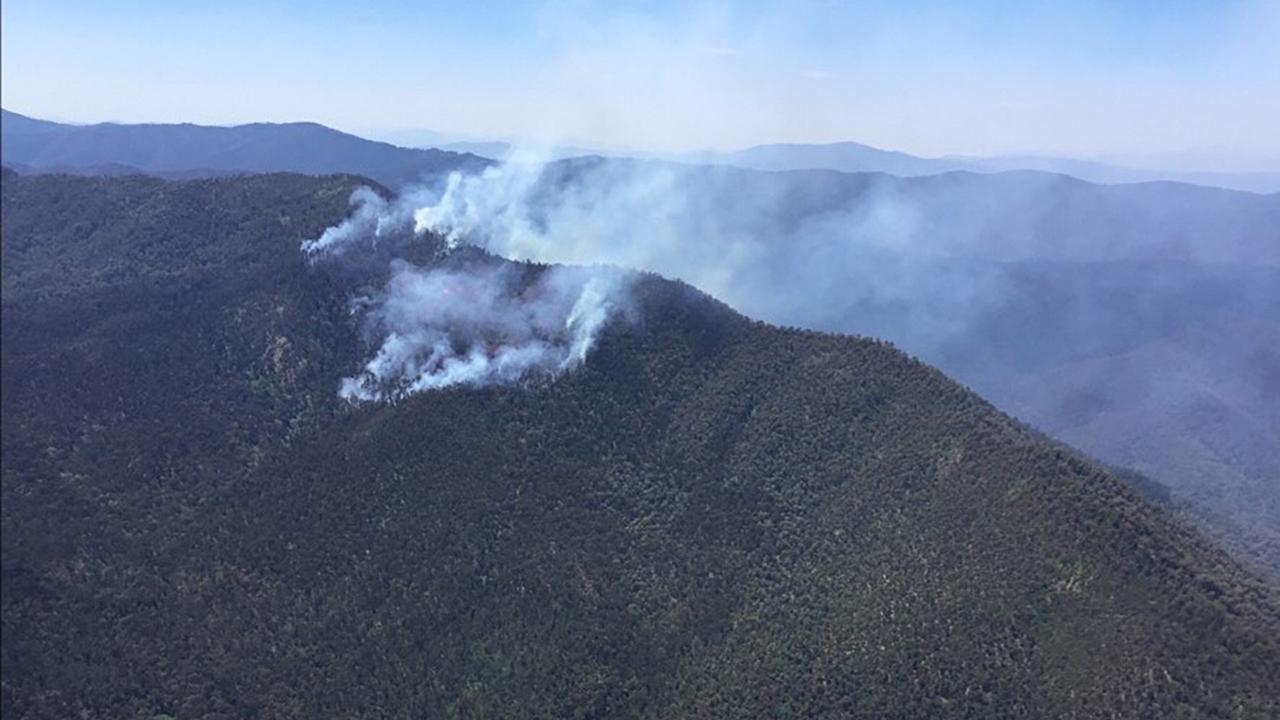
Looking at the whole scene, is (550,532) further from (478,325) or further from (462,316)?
(462,316)

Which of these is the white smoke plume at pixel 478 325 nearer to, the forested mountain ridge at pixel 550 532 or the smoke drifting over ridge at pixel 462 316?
the smoke drifting over ridge at pixel 462 316

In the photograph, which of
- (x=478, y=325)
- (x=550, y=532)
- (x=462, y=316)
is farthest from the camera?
(x=462, y=316)

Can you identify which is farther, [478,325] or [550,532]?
[478,325]

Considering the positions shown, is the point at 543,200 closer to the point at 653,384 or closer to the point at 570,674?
the point at 653,384

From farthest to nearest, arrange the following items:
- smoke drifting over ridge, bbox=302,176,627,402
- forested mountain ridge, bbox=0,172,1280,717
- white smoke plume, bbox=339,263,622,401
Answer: smoke drifting over ridge, bbox=302,176,627,402 < white smoke plume, bbox=339,263,622,401 < forested mountain ridge, bbox=0,172,1280,717

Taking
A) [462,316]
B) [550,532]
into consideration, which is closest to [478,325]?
[462,316]

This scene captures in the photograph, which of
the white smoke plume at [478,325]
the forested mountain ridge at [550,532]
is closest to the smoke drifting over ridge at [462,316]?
the white smoke plume at [478,325]

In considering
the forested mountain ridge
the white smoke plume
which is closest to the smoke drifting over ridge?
the white smoke plume

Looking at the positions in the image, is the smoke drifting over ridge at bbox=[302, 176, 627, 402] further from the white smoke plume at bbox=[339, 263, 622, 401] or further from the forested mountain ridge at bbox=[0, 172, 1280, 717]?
the forested mountain ridge at bbox=[0, 172, 1280, 717]

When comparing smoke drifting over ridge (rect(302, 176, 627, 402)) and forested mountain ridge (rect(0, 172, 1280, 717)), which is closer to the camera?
forested mountain ridge (rect(0, 172, 1280, 717))
